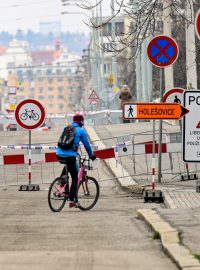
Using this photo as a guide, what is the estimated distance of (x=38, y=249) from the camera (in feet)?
39.8

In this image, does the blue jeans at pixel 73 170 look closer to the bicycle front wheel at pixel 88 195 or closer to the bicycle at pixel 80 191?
the bicycle at pixel 80 191

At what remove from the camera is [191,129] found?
16750mm

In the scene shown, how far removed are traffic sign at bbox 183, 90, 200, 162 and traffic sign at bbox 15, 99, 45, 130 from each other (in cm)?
640

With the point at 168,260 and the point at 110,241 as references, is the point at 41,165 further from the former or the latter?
the point at 168,260

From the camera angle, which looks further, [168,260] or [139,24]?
[139,24]

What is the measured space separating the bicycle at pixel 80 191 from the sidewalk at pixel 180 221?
112 centimetres

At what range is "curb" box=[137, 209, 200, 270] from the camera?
10.2 m

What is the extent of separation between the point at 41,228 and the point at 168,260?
12.0ft

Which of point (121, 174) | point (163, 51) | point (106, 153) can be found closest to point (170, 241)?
point (163, 51)

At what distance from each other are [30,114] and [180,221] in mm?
9333

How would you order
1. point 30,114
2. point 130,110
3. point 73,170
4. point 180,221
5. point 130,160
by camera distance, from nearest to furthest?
point 180,221 < point 73,170 < point 130,110 < point 30,114 < point 130,160

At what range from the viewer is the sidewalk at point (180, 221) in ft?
35.7

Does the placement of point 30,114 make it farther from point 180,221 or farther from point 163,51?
point 180,221

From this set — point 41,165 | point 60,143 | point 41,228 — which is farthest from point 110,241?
point 41,165
